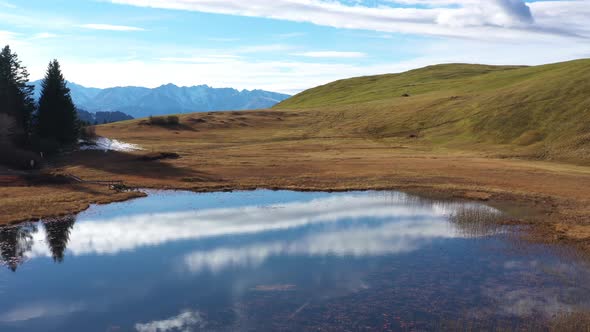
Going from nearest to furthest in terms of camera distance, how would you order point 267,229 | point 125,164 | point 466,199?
point 267,229, point 466,199, point 125,164

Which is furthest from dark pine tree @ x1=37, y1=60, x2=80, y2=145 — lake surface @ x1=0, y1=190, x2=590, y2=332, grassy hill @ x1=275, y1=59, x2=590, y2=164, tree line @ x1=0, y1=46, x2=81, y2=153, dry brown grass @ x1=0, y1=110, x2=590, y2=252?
grassy hill @ x1=275, y1=59, x2=590, y2=164

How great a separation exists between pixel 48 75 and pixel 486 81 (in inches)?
4683

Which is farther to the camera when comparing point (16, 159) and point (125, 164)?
point (125, 164)

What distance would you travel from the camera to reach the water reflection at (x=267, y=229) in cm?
3350

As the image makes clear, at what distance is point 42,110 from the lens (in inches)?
3167

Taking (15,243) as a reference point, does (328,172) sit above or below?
above

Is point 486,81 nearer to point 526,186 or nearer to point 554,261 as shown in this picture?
point 526,186

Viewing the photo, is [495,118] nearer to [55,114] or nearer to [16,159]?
[55,114]

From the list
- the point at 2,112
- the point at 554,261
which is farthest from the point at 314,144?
the point at 554,261

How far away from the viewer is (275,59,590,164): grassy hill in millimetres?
79375

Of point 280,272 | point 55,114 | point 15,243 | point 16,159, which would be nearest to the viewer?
point 280,272

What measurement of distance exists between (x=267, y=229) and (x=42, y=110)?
59490mm

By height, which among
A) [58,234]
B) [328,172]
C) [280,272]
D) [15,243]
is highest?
[328,172]

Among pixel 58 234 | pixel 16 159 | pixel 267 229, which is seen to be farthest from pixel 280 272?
pixel 16 159
